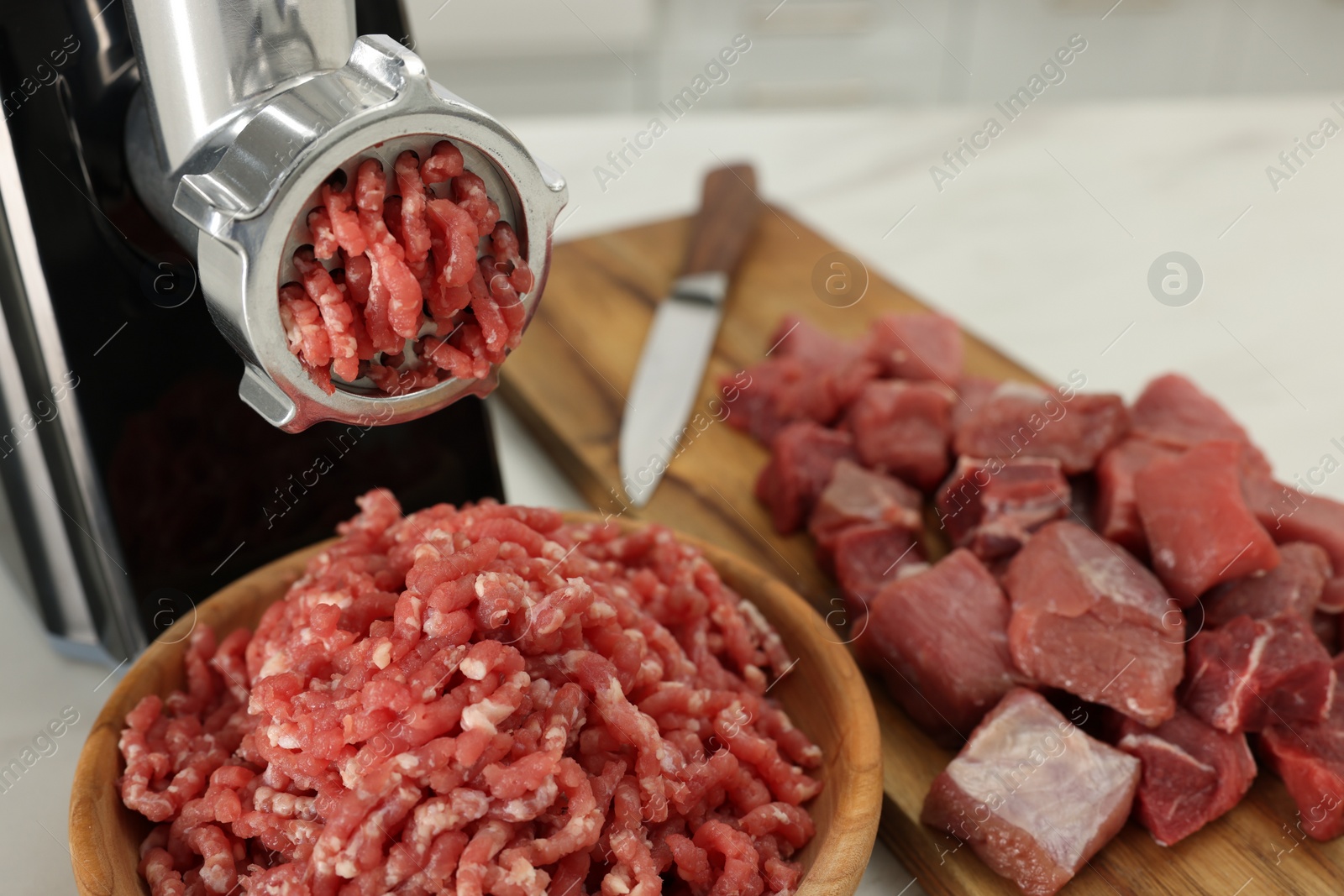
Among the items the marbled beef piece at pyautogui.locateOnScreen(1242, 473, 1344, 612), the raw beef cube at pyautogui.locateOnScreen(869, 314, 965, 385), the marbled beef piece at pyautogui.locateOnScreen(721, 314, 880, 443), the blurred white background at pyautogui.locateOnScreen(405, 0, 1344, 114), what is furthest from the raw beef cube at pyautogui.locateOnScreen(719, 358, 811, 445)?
the blurred white background at pyautogui.locateOnScreen(405, 0, 1344, 114)

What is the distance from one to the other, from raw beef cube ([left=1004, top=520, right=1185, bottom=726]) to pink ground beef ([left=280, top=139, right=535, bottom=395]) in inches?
25.9

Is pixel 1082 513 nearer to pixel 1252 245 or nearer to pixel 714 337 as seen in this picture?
pixel 714 337

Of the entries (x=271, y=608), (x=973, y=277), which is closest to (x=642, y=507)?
(x=271, y=608)

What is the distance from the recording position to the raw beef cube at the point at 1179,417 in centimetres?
158

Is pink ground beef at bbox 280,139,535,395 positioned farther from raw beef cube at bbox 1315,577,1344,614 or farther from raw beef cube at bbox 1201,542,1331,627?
raw beef cube at bbox 1315,577,1344,614

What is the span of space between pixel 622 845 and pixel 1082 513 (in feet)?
2.67

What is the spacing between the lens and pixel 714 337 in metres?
2.03

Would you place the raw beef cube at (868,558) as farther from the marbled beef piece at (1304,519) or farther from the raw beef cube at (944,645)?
the marbled beef piece at (1304,519)

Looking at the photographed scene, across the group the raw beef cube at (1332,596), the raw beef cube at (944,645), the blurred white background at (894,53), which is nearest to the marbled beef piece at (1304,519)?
the raw beef cube at (1332,596)

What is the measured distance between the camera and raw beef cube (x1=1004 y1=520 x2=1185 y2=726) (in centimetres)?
125

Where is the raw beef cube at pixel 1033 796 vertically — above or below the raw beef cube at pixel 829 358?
above

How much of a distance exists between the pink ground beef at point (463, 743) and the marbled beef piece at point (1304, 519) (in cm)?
65

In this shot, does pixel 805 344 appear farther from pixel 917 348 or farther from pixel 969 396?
pixel 969 396

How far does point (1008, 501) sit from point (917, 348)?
0.40 metres
